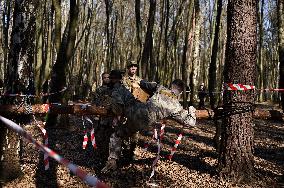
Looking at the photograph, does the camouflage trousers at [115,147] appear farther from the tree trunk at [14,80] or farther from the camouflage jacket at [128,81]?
the tree trunk at [14,80]

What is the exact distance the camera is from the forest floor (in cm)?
632

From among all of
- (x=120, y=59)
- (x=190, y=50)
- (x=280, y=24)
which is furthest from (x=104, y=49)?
(x=280, y=24)

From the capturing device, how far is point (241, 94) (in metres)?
6.37

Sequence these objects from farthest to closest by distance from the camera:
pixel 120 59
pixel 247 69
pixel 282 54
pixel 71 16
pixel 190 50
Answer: pixel 120 59, pixel 190 50, pixel 282 54, pixel 71 16, pixel 247 69

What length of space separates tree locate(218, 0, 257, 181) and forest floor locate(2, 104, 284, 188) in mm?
337

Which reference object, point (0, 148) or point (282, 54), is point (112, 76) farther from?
point (282, 54)

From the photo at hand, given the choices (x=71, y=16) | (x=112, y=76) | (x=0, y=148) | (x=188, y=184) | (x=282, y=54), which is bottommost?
(x=188, y=184)

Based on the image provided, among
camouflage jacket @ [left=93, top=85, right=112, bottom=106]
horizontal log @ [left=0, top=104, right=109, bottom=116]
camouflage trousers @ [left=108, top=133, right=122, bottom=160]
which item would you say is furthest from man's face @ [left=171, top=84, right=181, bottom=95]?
camouflage jacket @ [left=93, top=85, right=112, bottom=106]

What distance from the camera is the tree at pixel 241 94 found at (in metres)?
6.38

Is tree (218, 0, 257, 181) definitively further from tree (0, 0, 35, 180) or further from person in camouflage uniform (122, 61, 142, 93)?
tree (0, 0, 35, 180)

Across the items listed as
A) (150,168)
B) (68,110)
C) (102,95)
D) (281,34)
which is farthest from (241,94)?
(281,34)

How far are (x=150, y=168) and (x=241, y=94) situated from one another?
2.25 m

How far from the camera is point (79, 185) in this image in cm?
609

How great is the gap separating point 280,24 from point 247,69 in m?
9.30
